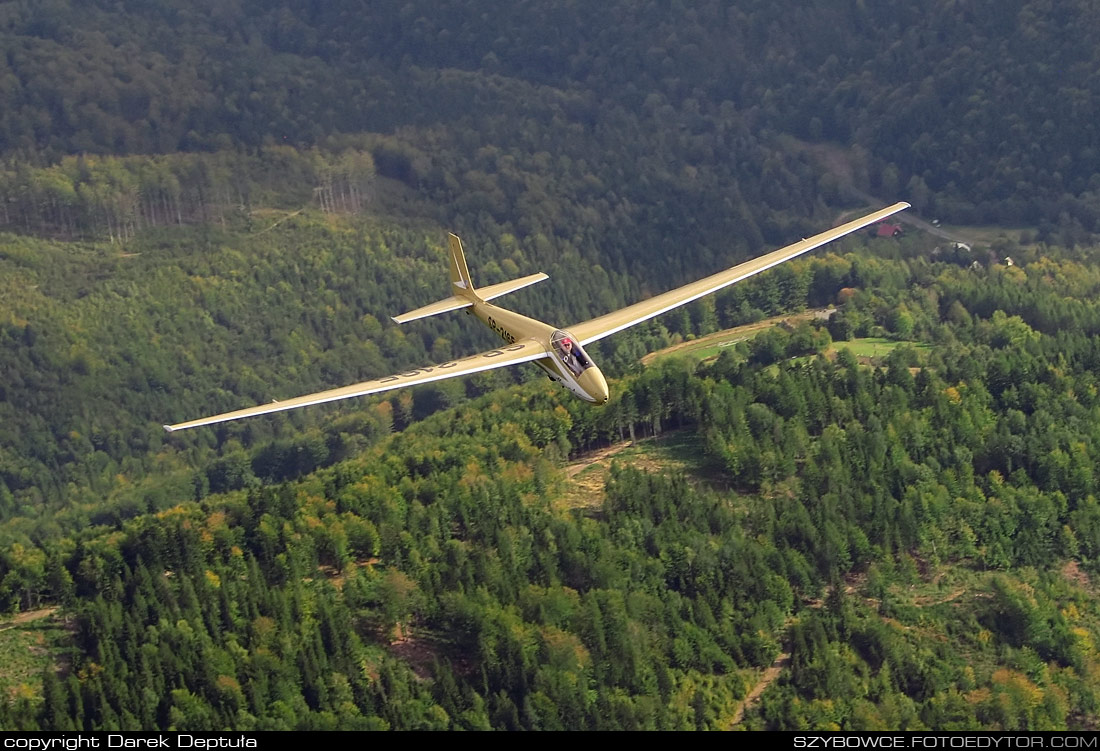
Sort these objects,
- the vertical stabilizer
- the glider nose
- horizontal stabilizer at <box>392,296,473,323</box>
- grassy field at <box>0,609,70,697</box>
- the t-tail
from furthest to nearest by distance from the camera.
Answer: the vertical stabilizer < the t-tail < horizontal stabilizer at <box>392,296,473,323</box> < grassy field at <box>0,609,70,697</box> < the glider nose

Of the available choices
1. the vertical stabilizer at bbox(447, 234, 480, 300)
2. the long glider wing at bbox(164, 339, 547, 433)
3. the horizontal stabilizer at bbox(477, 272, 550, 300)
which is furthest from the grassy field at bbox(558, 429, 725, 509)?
the long glider wing at bbox(164, 339, 547, 433)

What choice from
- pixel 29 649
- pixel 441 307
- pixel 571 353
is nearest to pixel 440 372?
pixel 571 353

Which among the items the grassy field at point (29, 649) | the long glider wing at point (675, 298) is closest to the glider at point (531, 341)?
the long glider wing at point (675, 298)

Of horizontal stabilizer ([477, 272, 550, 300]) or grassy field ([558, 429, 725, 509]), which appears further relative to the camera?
grassy field ([558, 429, 725, 509])

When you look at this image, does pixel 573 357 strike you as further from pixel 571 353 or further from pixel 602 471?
pixel 602 471

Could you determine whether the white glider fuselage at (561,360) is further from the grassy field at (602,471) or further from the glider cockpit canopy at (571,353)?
the grassy field at (602,471)

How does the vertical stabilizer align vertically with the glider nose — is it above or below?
above

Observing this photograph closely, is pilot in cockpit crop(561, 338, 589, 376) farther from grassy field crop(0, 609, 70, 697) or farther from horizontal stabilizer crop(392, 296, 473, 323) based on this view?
grassy field crop(0, 609, 70, 697)
